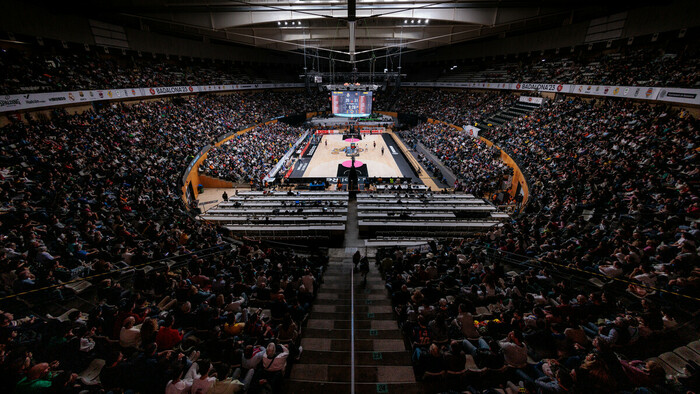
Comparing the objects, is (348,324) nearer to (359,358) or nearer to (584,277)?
(359,358)

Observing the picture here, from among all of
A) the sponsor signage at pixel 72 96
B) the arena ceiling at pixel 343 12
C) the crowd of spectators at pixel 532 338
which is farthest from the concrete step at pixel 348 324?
the sponsor signage at pixel 72 96

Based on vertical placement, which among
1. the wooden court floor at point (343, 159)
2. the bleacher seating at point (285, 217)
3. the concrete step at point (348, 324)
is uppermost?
the concrete step at point (348, 324)

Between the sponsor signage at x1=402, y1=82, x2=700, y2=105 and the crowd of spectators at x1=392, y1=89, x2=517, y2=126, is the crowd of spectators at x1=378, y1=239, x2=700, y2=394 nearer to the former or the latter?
the sponsor signage at x1=402, y1=82, x2=700, y2=105

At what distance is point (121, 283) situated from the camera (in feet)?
24.4

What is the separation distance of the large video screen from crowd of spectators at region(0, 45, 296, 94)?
16730mm

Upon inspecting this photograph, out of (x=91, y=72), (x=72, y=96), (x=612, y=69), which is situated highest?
(x=612, y=69)

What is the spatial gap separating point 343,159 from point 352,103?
10394mm

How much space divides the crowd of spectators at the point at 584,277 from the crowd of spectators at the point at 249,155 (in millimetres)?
20002

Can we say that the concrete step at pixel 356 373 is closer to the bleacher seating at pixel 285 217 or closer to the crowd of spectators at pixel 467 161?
the bleacher seating at pixel 285 217

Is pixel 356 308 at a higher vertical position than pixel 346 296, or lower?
higher

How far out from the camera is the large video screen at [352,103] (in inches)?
1596

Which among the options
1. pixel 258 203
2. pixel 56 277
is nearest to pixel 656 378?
pixel 56 277

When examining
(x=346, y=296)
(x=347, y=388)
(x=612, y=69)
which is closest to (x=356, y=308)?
(x=346, y=296)

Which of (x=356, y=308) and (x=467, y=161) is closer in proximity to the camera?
(x=356, y=308)
